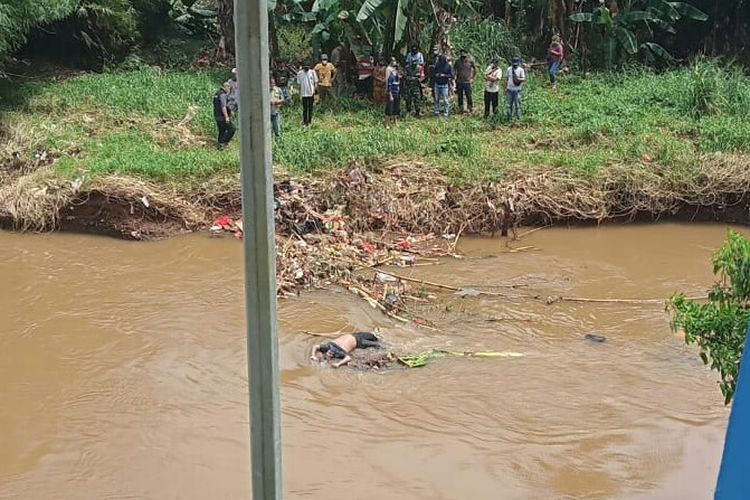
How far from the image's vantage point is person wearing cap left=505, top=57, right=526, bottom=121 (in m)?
13.7

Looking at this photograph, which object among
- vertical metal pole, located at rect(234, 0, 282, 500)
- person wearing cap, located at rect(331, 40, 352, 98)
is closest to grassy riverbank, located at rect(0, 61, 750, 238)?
person wearing cap, located at rect(331, 40, 352, 98)

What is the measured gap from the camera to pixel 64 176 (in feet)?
37.1

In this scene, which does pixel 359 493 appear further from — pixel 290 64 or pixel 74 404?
pixel 290 64

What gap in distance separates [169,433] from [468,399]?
8.08 feet

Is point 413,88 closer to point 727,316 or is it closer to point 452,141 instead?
point 452,141

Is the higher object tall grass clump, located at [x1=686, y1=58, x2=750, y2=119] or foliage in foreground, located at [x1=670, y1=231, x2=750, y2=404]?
tall grass clump, located at [x1=686, y1=58, x2=750, y2=119]

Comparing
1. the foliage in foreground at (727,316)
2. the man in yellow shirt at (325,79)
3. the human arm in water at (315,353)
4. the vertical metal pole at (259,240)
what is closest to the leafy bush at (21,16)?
the man in yellow shirt at (325,79)

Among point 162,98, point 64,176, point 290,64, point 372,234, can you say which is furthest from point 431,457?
point 290,64

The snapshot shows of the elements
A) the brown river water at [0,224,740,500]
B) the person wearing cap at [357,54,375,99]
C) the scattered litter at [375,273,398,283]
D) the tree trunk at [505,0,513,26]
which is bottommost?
the brown river water at [0,224,740,500]

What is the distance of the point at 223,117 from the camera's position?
12.6 metres

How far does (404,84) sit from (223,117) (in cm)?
377

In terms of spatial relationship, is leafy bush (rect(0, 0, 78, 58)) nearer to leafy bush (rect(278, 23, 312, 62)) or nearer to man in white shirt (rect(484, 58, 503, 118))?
leafy bush (rect(278, 23, 312, 62))

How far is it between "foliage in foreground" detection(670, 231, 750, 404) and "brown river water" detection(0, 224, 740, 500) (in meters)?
2.16

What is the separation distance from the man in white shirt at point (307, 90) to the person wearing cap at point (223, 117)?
54.6 inches
